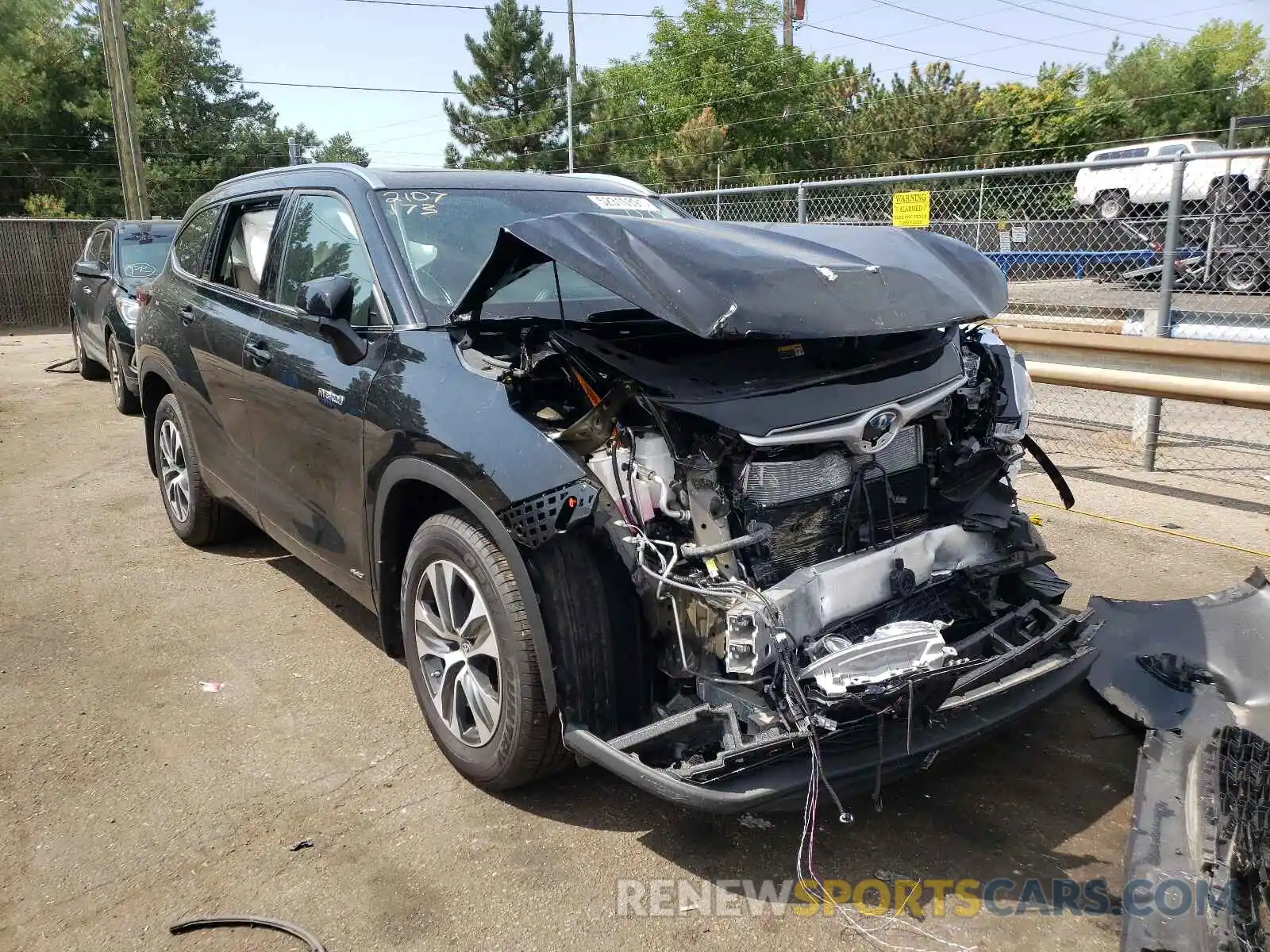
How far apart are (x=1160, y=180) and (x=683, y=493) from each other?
13.1 meters

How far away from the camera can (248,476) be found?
179 inches

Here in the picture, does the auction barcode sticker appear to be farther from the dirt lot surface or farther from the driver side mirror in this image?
the dirt lot surface

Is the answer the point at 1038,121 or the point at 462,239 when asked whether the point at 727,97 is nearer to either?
the point at 1038,121

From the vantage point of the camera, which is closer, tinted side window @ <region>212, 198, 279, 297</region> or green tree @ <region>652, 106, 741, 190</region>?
tinted side window @ <region>212, 198, 279, 297</region>

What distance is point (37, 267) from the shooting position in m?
19.6

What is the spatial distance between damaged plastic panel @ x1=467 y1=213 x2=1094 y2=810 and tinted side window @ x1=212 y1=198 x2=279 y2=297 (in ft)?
5.63

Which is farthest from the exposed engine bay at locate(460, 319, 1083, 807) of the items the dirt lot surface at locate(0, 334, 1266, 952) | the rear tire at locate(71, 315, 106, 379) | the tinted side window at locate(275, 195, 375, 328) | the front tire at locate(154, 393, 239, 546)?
the rear tire at locate(71, 315, 106, 379)

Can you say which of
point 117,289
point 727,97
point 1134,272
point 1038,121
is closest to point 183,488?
point 117,289

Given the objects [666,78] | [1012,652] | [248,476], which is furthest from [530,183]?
[666,78]

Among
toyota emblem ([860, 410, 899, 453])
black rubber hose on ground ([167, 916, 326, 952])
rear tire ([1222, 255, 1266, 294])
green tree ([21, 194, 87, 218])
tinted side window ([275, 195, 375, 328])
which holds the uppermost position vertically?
green tree ([21, 194, 87, 218])

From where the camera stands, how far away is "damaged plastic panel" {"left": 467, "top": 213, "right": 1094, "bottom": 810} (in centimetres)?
260

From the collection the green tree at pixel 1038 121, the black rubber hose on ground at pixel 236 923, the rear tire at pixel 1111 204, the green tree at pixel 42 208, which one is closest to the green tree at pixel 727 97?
the green tree at pixel 1038 121

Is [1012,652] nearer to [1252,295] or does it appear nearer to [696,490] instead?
[696,490]

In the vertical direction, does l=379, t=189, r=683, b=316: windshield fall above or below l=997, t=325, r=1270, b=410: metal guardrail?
above
